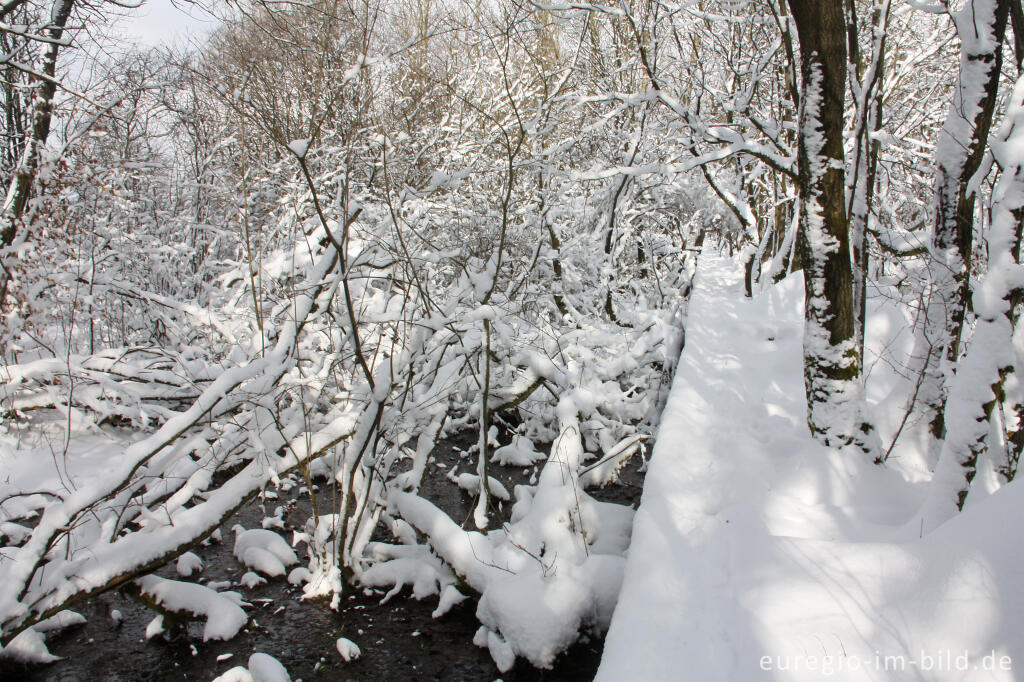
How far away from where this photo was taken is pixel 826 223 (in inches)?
159

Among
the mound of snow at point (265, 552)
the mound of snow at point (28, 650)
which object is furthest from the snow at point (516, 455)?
the mound of snow at point (28, 650)

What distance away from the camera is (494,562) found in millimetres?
3777

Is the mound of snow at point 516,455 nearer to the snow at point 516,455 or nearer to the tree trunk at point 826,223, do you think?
the snow at point 516,455

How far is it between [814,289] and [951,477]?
163 cm

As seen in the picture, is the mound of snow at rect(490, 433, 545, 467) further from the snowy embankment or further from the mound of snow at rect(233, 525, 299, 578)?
the mound of snow at rect(233, 525, 299, 578)

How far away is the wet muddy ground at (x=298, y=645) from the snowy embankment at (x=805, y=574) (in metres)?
0.94

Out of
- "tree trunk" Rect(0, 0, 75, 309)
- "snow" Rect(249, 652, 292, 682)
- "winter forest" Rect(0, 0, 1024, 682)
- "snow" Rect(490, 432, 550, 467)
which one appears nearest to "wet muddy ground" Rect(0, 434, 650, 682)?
"winter forest" Rect(0, 0, 1024, 682)

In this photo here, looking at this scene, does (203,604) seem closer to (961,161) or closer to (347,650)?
(347,650)

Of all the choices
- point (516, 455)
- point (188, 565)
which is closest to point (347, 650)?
point (188, 565)

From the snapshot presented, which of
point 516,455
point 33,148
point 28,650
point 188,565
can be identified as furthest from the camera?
point 33,148

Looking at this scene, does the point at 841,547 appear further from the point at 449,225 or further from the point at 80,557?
the point at 449,225

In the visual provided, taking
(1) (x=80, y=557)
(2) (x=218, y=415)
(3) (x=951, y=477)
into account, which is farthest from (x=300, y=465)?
(3) (x=951, y=477)

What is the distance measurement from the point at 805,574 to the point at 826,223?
251 cm

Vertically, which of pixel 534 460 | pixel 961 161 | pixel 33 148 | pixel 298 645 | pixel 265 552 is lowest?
pixel 534 460
